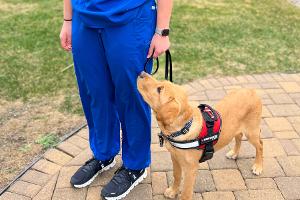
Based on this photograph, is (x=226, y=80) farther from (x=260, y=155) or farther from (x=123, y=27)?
(x=123, y=27)

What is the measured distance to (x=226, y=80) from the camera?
5.63 metres

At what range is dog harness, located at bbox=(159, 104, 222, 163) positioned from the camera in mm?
3090

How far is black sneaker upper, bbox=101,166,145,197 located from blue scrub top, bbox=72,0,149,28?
1411 mm

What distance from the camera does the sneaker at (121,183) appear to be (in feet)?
11.6

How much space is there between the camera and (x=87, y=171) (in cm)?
369

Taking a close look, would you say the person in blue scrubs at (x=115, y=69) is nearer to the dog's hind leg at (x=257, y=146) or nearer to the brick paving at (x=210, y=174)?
the brick paving at (x=210, y=174)

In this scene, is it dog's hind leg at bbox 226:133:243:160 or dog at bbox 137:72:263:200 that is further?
dog's hind leg at bbox 226:133:243:160

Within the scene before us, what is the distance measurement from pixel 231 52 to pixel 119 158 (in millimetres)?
3255

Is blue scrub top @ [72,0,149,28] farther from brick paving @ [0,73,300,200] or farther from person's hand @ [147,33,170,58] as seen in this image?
brick paving @ [0,73,300,200]

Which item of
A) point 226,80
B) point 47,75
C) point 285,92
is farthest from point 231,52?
point 47,75

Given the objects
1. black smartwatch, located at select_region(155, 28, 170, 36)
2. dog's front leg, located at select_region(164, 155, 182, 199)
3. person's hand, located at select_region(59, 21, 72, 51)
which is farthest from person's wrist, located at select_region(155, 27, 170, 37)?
dog's front leg, located at select_region(164, 155, 182, 199)

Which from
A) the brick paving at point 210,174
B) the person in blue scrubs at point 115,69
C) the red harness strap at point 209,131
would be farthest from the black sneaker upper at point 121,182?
the red harness strap at point 209,131

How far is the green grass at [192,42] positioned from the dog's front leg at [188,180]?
2.09m

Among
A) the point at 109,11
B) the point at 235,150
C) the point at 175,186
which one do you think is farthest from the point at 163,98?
the point at 235,150
